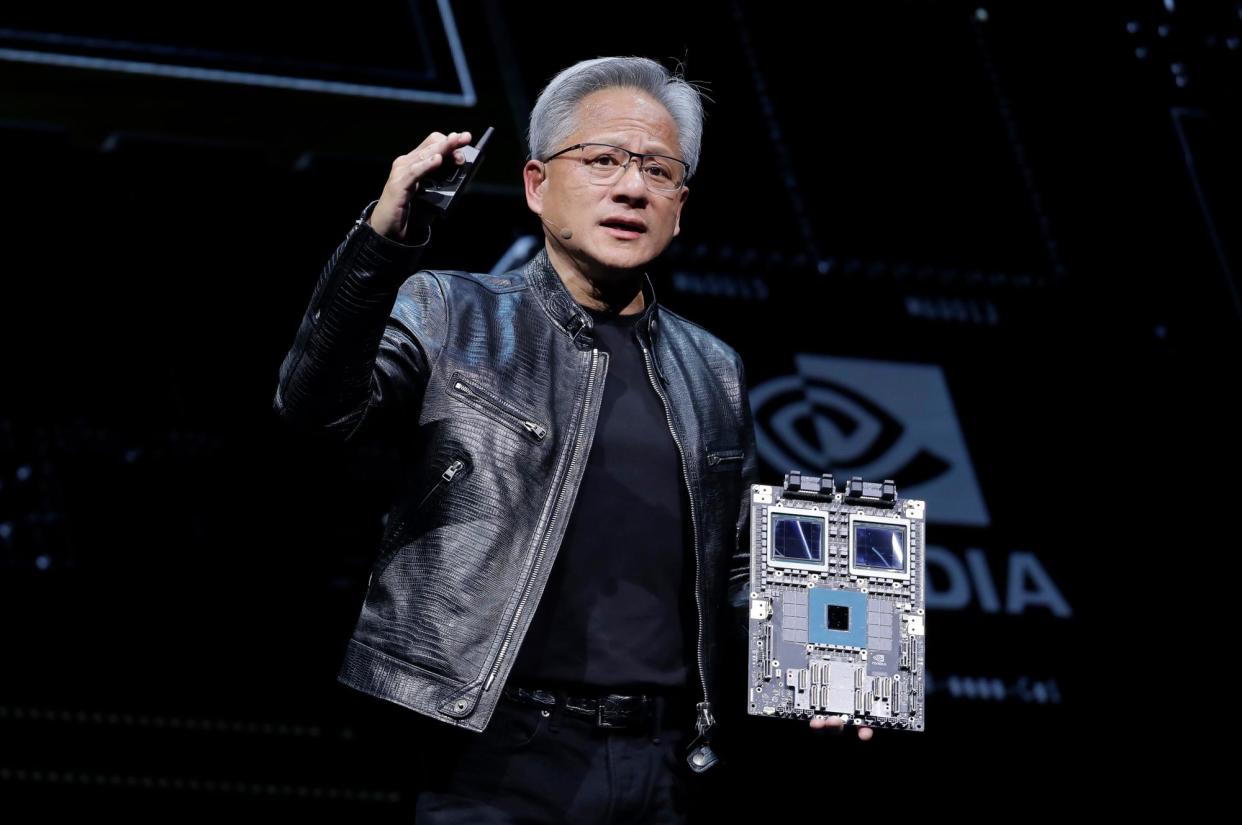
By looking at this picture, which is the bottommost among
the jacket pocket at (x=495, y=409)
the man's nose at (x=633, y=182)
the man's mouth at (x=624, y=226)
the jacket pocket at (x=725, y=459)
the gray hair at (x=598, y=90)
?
the jacket pocket at (x=495, y=409)

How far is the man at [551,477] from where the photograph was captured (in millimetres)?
1749

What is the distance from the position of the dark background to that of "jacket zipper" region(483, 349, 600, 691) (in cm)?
132

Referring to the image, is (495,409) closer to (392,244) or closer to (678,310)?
(392,244)

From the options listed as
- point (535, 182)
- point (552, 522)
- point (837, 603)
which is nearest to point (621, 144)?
point (535, 182)

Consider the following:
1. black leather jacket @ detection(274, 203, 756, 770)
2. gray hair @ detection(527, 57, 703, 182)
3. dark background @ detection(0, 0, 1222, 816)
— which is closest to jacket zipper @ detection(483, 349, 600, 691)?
black leather jacket @ detection(274, 203, 756, 770)

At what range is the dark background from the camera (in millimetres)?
3168

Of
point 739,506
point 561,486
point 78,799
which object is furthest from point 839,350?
point 78,799

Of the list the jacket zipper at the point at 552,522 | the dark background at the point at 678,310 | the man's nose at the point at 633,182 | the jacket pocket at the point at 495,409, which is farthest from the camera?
the dark background at the point at 678,310

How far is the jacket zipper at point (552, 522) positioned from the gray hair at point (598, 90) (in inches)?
13.4

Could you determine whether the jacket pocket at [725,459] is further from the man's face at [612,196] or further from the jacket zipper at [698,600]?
the man's face at [612,196]

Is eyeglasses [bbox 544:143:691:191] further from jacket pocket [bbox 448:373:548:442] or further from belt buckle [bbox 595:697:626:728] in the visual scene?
belt buckle [bbox 595:697:626:728]

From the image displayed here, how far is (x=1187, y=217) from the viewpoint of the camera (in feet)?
12.1

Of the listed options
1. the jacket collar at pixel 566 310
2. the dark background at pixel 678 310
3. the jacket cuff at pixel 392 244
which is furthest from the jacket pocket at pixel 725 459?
the dark background at pixel 678 310

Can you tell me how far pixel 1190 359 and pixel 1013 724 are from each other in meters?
1.02
